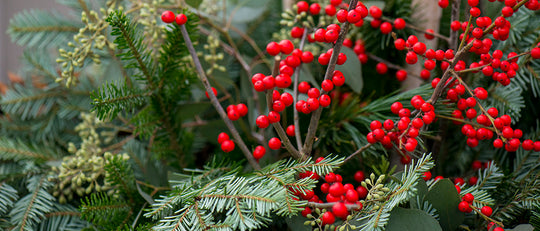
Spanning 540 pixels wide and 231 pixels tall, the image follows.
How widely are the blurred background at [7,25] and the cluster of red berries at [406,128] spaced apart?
3.79 feet

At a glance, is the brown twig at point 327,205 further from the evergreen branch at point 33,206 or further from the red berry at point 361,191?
the evergreen branch at point 33,206

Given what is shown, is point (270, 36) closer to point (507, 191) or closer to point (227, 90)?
point (227, 90)

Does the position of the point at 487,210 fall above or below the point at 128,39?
below

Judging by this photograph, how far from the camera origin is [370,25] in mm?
471

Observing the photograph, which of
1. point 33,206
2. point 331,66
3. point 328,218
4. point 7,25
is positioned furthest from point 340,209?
point 7,25

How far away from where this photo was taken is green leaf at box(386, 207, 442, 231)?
297mm

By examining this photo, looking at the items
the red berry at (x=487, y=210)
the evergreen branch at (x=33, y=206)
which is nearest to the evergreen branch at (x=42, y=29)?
the evergreen branch at (x=33, y=206)

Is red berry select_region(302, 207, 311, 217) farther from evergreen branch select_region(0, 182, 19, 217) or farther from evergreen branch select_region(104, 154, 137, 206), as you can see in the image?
evergreen branch select_region(0, 182, 19, 217)

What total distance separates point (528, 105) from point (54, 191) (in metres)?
0.55

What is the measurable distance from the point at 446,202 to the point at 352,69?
163 millimetres

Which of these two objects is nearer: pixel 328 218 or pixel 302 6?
pixel 328 218

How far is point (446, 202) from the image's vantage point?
1.07 feet

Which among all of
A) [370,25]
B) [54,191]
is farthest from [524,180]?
[54,191]

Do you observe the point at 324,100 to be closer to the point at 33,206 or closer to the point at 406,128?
the point at 406,128
